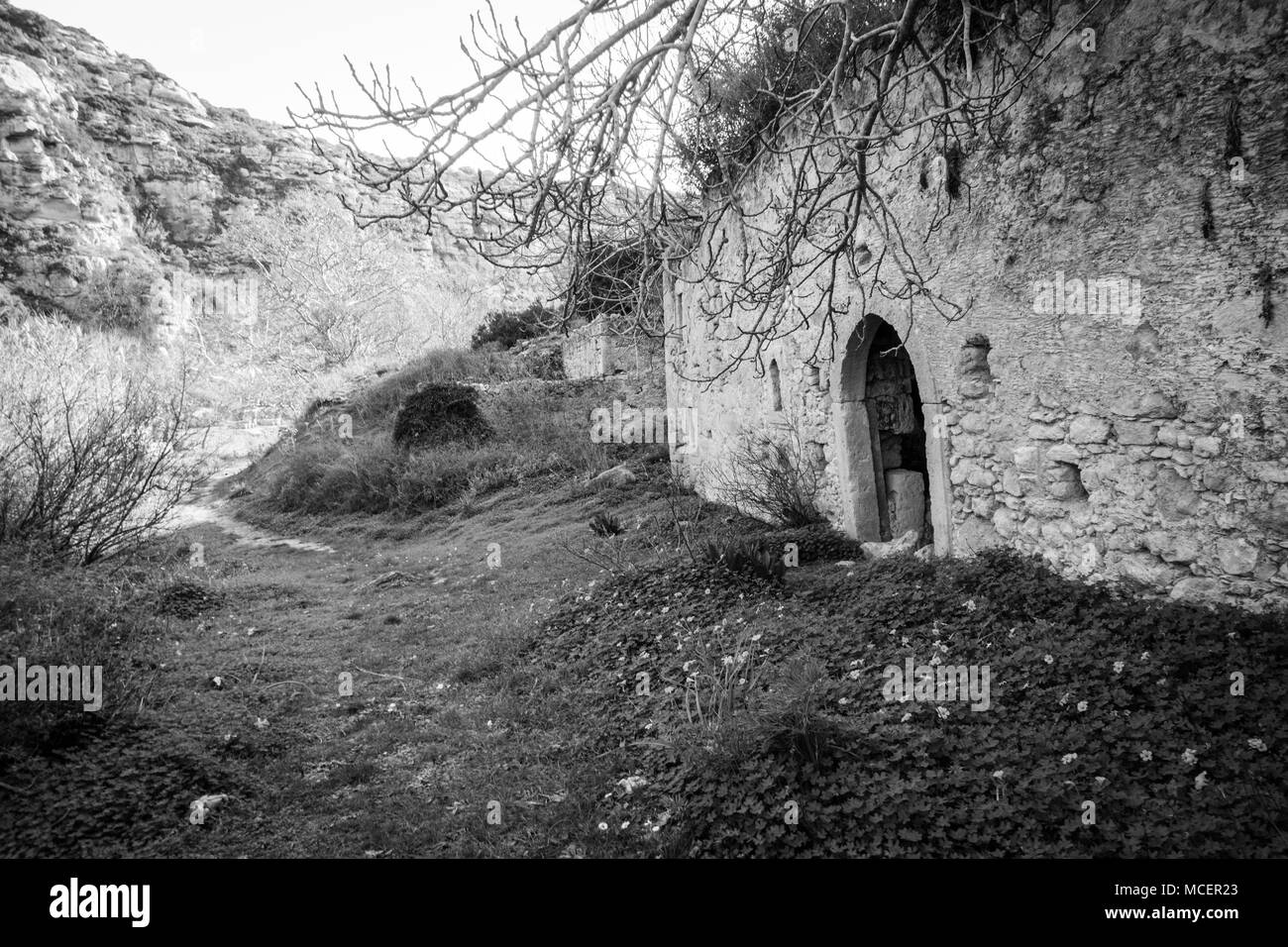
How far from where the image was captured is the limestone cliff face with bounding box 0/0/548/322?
32.8 m

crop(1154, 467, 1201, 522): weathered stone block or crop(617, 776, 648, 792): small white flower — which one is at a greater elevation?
crop(1154, 467, 1201, 522): weathered stone block

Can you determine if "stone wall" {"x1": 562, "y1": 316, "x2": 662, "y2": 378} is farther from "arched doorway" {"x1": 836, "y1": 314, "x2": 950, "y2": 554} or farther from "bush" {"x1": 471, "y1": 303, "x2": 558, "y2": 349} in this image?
"arched doorway" {"x1": 836, "y1": 314, "x2": 950, "y2": 554}

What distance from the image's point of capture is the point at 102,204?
1406 inches

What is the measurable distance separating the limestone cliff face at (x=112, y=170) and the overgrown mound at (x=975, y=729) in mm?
30089

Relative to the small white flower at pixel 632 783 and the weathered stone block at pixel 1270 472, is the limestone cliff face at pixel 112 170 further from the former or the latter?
the weathered stone block at pixel 1270 472

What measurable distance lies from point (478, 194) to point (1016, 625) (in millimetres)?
3714

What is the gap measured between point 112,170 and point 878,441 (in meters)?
46.5

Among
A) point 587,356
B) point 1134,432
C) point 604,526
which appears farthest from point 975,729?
point 587,356

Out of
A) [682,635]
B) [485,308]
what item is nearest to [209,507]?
[682,635]

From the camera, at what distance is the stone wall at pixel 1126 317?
3.44 metres

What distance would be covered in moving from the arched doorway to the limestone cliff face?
27.8 meters

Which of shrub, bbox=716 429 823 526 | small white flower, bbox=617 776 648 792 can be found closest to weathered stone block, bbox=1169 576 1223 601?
small white flower, bbox=617 776 648 792
